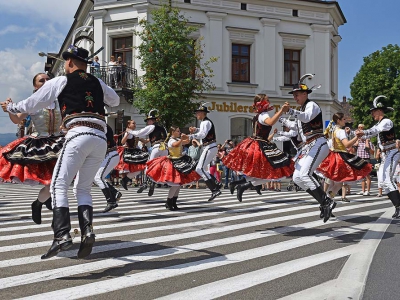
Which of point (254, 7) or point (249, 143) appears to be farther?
point (254, 7)

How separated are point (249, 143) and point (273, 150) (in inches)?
17.4

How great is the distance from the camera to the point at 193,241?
6.34m

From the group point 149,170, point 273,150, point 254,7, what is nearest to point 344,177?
point 273,150

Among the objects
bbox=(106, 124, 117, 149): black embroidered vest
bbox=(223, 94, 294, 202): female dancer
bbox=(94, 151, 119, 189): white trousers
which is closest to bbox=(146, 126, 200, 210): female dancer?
bbox=(94, 151, 119, 189): white trousers

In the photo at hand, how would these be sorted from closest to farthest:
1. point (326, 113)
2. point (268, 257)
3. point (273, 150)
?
point (268, 257) < point (273, 150) < point (326, 113)

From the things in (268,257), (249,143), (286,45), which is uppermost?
(286,45)

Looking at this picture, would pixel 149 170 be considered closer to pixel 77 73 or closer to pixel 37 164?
pixel 37 164

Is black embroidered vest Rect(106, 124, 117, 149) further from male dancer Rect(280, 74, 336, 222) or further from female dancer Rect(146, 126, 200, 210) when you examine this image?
male dancer Rect(280, 74, 336, 222)

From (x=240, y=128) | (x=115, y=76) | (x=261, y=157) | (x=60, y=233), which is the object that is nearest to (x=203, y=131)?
(x=261, y=157)

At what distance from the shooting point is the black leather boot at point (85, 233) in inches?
186

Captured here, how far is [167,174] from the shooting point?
9828 mm

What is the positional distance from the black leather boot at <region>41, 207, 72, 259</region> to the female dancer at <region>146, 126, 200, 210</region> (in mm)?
4977

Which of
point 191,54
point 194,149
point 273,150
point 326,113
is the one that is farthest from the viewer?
point 326,113

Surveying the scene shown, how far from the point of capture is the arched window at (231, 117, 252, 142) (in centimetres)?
2970
